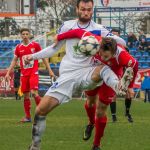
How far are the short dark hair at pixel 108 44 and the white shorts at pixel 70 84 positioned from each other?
1.33 feet

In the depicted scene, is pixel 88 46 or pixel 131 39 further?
pixel 131 39

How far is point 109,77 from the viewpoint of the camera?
9.94 metres

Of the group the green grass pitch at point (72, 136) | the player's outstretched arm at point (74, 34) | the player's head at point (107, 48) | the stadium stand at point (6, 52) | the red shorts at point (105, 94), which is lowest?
the stadium stand at point (6, 52)

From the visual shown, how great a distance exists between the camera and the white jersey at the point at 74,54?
32.5 ft

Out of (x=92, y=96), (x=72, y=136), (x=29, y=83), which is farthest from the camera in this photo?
(x=29, y=83)

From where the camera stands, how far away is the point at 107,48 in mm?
9859

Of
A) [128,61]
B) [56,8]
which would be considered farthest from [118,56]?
[56,8]

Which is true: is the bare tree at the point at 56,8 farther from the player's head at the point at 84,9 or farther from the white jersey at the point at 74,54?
the player's head at the point at 84,9

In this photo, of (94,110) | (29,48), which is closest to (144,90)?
(29,48)

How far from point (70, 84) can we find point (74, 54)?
0.49 meters

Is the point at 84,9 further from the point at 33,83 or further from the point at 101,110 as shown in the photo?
the point at 33,83

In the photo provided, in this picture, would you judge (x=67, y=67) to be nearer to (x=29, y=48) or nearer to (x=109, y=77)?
(x=109, y=77)

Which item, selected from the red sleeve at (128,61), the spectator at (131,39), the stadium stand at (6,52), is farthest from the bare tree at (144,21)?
the red sleeve at (128,61)

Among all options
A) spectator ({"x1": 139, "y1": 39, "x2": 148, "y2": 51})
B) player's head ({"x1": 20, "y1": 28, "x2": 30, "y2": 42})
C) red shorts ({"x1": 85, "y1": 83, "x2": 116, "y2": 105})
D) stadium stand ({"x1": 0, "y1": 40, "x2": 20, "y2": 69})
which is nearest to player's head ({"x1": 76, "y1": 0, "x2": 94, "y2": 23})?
red shorts ({"x1": 85, "y1": 83, "x2": 116, "y2": 105})
